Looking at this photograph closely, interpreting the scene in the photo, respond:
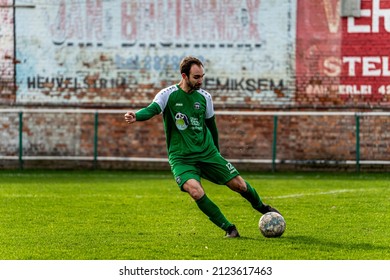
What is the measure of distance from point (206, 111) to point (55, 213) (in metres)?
3.66

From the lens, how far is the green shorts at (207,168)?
11.4 metres

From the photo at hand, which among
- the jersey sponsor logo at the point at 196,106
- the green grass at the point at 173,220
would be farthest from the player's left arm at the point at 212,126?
the green grass at the point at 173,220

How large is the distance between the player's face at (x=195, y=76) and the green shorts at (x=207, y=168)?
85 centimetres

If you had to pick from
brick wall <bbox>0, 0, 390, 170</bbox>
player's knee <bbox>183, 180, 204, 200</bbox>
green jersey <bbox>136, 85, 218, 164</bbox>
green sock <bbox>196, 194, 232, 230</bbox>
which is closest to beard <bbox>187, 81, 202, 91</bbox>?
green jersey <bbox>136, 85, 218, 164</bbox>

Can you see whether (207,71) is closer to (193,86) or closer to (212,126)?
(212,126)

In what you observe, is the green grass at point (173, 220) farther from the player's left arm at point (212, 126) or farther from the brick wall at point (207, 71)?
the brick wall at point (207, 71)

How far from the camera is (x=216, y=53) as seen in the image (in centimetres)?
2414

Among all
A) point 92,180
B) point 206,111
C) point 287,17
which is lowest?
point 92,180

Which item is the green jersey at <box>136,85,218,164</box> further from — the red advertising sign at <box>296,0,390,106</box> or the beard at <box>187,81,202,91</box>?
the red advertising sign at <box>296,0,390,106</box>

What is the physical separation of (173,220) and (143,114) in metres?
2.64

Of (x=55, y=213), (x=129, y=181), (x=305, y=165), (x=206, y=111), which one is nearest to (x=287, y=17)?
(x=305, y=165)

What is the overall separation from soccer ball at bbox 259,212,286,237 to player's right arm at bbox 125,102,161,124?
68.3 inches

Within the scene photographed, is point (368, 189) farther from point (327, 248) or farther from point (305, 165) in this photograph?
point (327, 248)

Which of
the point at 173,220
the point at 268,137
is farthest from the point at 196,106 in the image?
the point at 268,137
